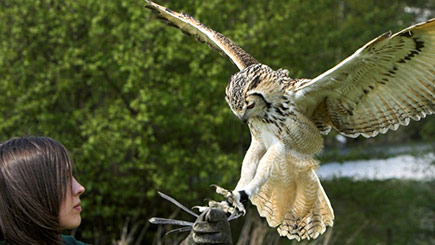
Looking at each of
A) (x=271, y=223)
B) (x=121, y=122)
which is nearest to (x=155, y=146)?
(x=121, y=122)

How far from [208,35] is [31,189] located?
5.64 ft

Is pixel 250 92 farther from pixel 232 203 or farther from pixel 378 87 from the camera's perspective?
pixel 378 87

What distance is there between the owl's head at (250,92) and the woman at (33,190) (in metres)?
0.93

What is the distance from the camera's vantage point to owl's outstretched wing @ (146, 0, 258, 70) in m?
3.31

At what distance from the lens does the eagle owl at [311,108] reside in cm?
285

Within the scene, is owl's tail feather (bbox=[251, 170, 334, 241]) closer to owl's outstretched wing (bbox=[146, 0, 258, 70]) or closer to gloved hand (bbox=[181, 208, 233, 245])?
owl's outstretched wing (bbox=[146, 0, 258, 70])

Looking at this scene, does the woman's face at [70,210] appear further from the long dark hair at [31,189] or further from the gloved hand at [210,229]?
the gloved hand at [210,229]

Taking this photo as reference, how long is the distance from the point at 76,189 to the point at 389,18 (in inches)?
425

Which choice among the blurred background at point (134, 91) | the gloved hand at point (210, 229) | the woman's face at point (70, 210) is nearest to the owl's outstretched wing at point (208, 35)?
the gloved hand at point (210, 229)

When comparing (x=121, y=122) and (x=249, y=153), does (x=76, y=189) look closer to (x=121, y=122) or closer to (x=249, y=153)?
(x=249, y=153)

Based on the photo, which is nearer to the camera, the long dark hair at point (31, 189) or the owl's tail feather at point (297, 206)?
the long dark hair at point (31, 189)

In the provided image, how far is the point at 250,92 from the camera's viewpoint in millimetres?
2797

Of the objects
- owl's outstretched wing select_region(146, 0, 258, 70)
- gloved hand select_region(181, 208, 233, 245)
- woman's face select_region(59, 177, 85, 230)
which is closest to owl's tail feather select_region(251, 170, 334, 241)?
owl's outstretched wing select_region(146, 0, 258, 70)

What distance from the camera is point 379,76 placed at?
3076 mm
